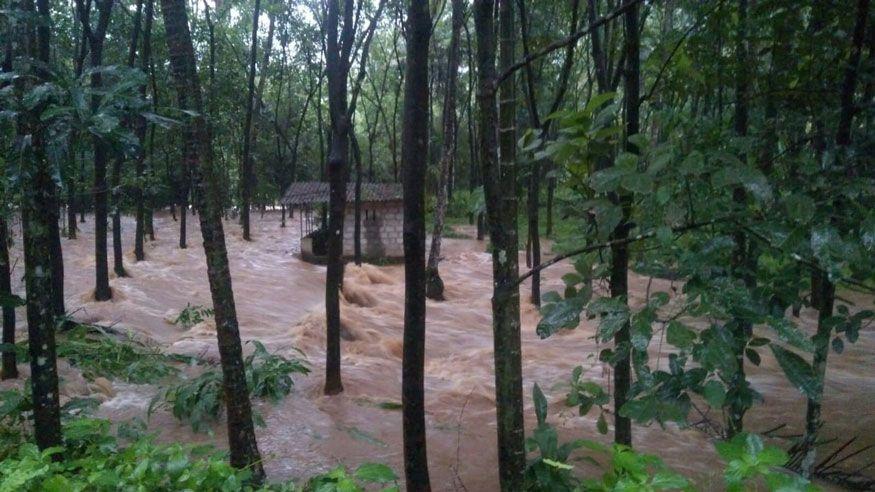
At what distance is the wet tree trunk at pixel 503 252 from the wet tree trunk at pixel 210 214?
1.37m

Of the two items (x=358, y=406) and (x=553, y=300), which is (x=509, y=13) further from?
(x=358, y=406)

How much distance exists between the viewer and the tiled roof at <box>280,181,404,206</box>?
17.4 meters

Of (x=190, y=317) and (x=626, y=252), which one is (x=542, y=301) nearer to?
(x=626, y=252)

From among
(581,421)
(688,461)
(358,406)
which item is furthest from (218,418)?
(688,461)

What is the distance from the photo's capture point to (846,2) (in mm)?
3635

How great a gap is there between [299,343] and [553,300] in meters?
6.87

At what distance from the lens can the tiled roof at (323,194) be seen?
1742 centimetres

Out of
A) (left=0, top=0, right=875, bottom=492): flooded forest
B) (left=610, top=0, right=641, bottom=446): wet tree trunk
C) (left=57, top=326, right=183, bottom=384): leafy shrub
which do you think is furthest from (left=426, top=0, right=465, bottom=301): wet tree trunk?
(left=610, top=0, right=641, bottom=446): wet tree trunk

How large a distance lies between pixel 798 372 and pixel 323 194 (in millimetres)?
15988

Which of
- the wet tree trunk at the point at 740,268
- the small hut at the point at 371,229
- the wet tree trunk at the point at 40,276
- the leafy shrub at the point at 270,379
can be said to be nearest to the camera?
the wet tree trunk at the point at 740,268

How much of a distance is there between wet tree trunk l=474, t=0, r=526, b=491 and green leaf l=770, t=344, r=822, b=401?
113 cm

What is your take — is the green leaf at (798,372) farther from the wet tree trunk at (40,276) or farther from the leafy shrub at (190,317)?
the leafy shrub at (190,317)

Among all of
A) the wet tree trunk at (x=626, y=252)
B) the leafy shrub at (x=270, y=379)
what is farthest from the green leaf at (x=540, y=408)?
the leafy shrub at (x=270, y=379)

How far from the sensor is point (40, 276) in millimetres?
3119
